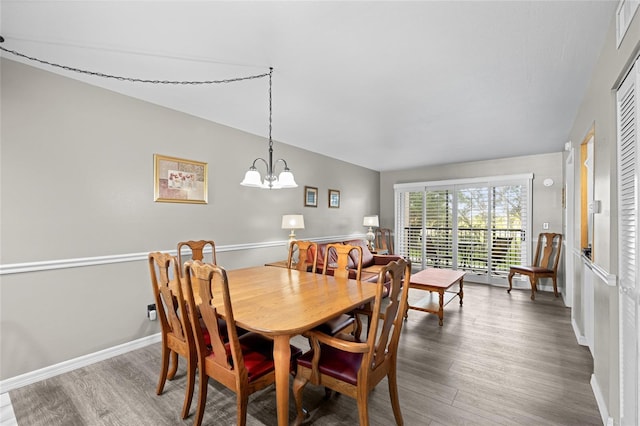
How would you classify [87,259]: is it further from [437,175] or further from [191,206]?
[437,175]

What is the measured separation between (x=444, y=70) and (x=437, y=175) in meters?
4.33

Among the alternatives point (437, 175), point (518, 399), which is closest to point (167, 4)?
point (518, 399)

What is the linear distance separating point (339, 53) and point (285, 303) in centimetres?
183

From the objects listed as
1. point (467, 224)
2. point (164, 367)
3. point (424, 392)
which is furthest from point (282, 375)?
point (467, 224)

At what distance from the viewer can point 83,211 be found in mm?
2570

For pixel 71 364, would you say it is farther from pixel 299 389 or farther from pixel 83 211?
pixel 299 389

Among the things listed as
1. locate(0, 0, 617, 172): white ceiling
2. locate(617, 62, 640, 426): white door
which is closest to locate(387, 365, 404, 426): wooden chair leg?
locate(617, 62, 640, 426): white door

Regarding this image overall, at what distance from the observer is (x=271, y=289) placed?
2.18 metres

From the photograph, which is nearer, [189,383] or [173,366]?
[189,383]

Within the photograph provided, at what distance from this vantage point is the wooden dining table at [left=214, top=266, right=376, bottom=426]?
4.76 ft

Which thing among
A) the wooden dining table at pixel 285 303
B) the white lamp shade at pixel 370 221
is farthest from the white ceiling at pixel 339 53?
the white lamp shade at pixel 370 221

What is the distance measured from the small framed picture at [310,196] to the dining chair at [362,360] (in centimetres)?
338

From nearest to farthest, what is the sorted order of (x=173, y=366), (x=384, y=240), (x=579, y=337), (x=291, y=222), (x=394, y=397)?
1. (x=394, y=397)
2. (x=173, y=366)
3. (x=579, y=337)
4. (x=291, y=222)
5. (x=384, y=240)

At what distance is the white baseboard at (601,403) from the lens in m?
1.70
